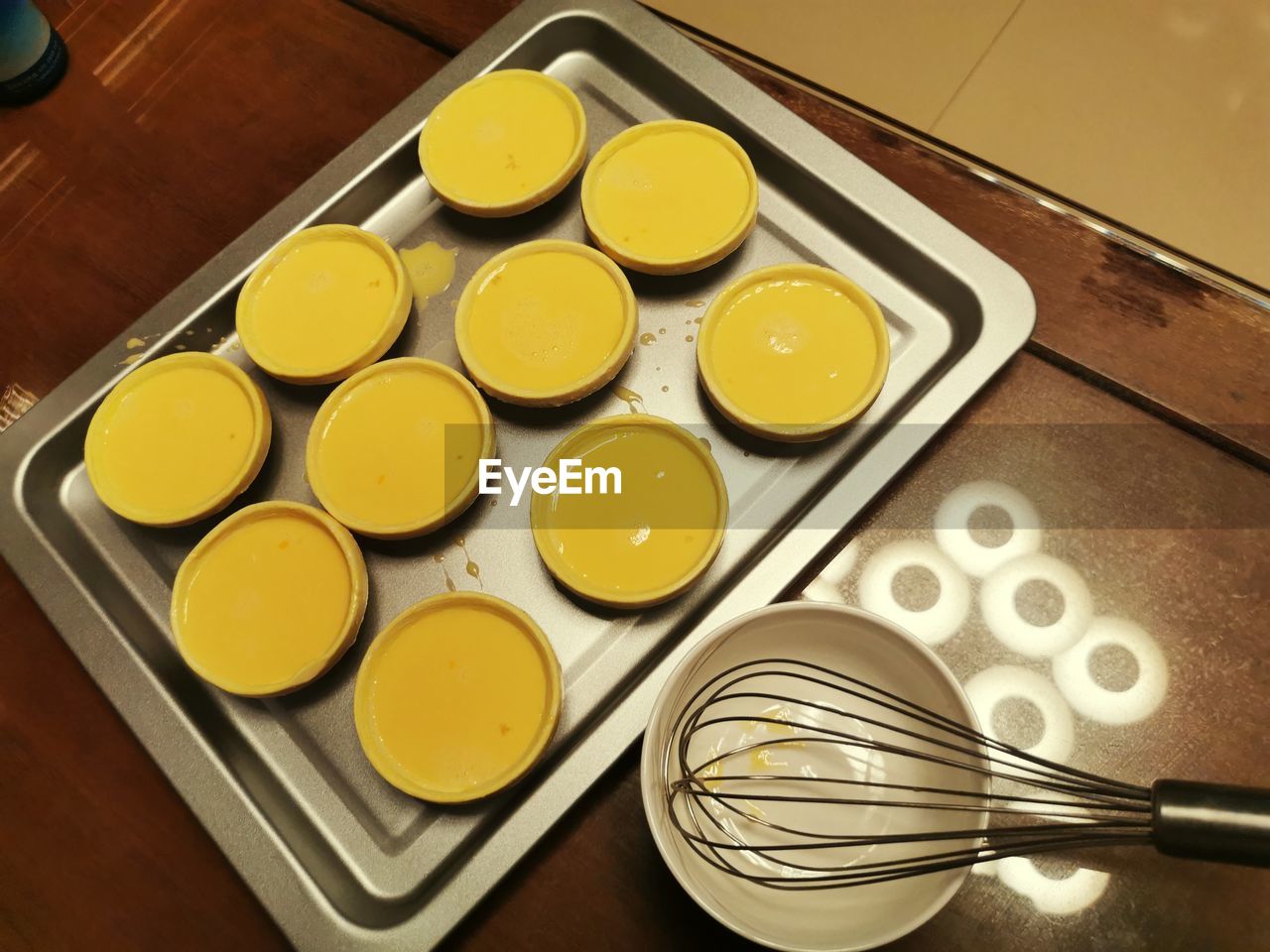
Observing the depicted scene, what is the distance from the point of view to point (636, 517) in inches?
40.9

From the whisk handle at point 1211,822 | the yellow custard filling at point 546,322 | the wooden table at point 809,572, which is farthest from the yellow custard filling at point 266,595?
the whisk handle at point 1211,822

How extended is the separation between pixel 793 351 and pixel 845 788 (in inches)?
19.7

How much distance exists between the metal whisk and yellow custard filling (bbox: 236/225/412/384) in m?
0.61

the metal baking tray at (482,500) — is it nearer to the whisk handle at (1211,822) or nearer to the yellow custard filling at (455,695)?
the yellow custard filling at (455,695)

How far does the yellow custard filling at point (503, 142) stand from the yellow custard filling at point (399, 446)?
0.83 feet

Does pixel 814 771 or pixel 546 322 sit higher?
pixel 546 322

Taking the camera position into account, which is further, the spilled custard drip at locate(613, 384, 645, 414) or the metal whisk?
the spilled custard drip at locate(613, 384, 645, 414)

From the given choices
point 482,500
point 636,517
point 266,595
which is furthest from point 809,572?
point 266,595

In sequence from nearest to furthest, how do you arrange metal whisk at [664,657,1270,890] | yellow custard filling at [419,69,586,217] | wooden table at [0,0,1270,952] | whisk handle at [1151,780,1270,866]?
whisk handle at [1151,780,1270,866]
metal whisk at [664,657,1270,890]
wooden table at [0,0,1270,952]
yellow custard filling at [419,69,586,217]

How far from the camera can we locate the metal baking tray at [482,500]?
0.97m

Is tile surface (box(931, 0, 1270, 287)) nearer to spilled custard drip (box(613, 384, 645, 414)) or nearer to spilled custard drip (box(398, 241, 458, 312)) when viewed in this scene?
spilled custard drip (box(613, 384, 645, 414))

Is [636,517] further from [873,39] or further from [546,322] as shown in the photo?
[873,39]

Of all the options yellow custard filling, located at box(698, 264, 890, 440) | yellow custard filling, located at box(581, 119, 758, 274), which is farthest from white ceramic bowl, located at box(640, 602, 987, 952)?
yellow custard filling, located at box(581, 119, 758, 274)

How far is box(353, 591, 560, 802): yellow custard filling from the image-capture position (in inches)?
38.0
